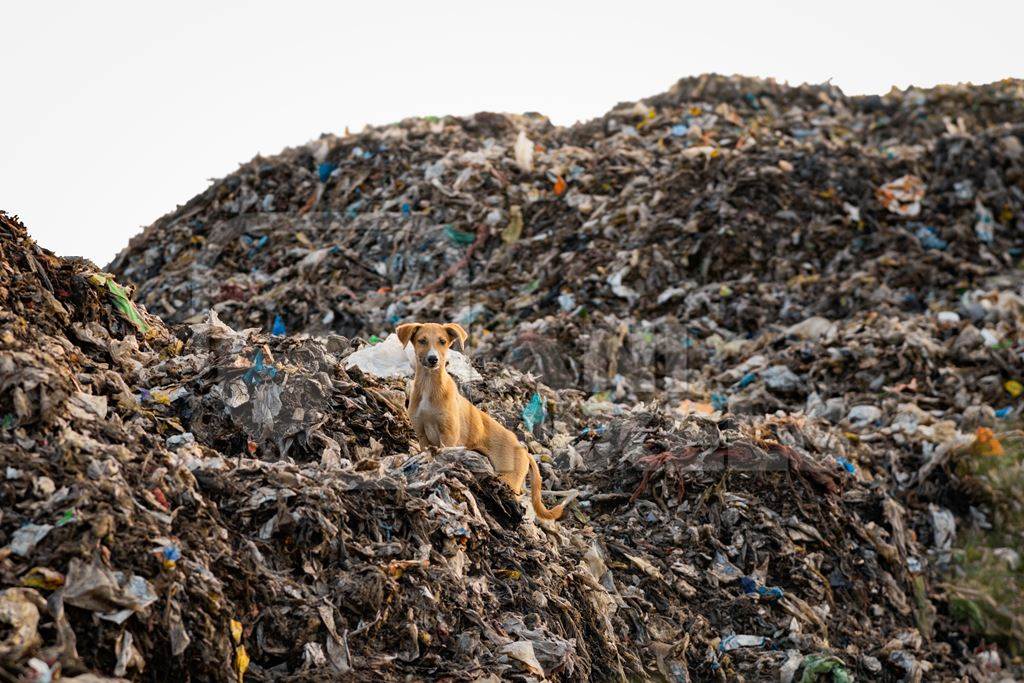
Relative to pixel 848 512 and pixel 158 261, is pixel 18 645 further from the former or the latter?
pixel 158 261

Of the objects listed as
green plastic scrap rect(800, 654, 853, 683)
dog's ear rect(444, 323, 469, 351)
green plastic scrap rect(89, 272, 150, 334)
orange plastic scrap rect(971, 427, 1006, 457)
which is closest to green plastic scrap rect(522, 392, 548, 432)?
dog's ear rect(444, 323, 469, 351)

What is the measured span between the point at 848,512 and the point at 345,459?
3396 mm

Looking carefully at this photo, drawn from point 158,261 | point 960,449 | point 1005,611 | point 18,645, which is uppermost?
point 158,261

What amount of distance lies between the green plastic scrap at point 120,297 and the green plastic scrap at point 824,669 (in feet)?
13.0

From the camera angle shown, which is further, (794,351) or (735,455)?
(794,351)

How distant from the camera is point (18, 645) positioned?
3057 mm

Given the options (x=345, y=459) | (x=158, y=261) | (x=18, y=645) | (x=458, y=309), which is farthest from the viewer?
(x=158, y=261)

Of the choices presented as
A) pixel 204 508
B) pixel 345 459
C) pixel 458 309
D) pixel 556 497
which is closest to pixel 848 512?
pixel 556 497

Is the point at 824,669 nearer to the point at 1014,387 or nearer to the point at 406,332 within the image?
the point at 406,332

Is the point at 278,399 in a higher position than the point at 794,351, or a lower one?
higher

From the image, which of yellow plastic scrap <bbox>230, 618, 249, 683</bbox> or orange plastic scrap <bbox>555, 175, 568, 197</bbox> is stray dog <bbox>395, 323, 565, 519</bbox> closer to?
yellow plastic scrap <bbox>230, 618, 249, 683</bbox>

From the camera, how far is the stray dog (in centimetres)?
520

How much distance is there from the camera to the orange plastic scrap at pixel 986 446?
748 centimetres

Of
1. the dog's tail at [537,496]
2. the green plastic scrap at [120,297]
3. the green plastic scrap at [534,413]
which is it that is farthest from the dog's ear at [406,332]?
the green plastic scrap at [534,413]
